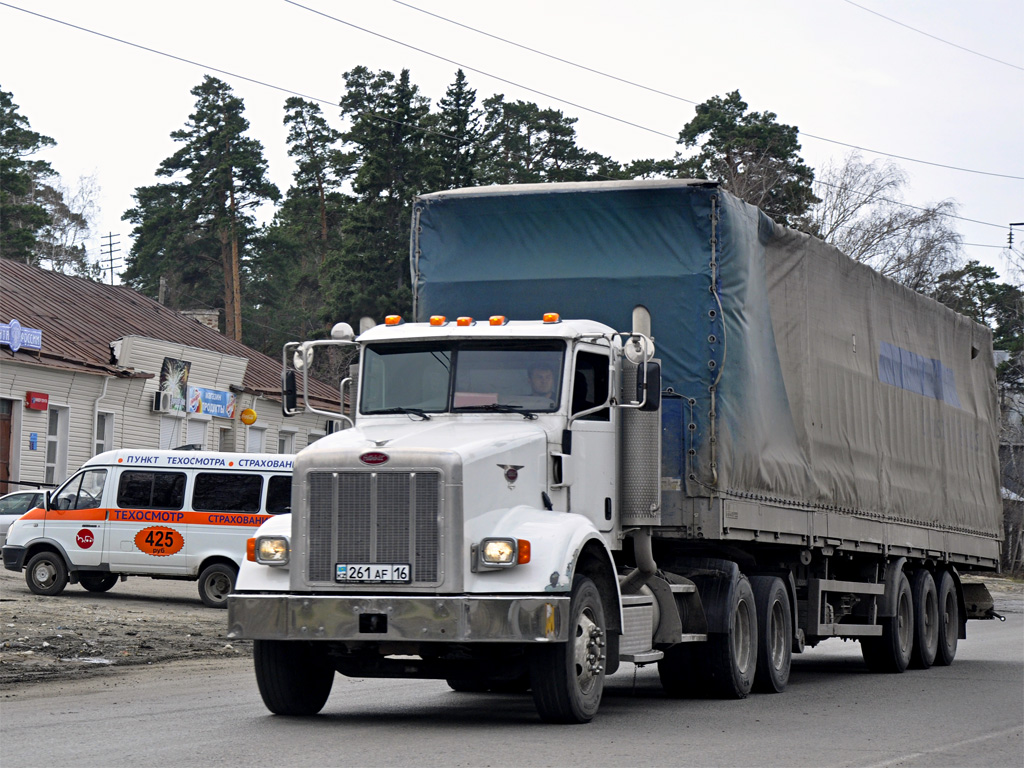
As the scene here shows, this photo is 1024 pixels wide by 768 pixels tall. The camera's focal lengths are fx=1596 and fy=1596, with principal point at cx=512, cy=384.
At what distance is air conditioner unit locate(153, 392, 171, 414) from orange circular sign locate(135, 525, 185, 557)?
15.0 metres

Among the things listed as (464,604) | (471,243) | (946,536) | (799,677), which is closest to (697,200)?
(471,243)

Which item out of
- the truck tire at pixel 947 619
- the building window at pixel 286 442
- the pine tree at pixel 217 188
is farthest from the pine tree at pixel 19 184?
the truck tire at pixel 947 619

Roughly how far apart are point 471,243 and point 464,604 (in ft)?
15.2

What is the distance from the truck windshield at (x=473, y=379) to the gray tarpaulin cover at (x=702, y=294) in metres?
1.68

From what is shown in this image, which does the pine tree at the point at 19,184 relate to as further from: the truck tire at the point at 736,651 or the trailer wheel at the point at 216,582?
the truck tire at the point at 736,651

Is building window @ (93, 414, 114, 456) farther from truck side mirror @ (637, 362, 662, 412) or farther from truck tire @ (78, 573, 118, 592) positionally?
truck side mirror @ (637, 362, 662, 412)

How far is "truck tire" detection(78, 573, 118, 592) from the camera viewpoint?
26938 millimetres

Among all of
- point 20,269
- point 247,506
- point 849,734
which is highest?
point 20,269

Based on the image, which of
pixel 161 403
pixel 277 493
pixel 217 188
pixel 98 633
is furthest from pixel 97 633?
pixel 217 188

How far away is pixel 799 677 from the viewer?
57.1 ft

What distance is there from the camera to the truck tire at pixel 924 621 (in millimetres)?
19062

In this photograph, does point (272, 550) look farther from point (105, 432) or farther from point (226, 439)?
point (226, 439)

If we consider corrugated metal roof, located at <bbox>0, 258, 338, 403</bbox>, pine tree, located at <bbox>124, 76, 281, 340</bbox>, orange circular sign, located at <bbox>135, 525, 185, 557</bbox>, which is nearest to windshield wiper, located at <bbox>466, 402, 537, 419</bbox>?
orange circular sign, located at <bbox>135, 525, 185, 557</bbox>

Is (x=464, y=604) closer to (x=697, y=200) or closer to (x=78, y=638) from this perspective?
(x=697, y=200)
